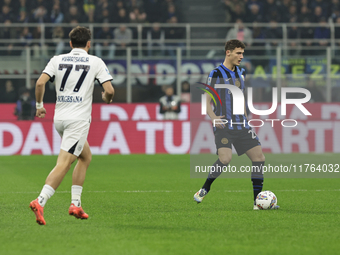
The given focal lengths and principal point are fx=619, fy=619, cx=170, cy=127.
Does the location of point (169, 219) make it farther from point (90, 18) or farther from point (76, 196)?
point (90, 18)

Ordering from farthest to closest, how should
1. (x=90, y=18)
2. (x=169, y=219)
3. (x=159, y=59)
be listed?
1. (x=90, y=18)
2. (x=159, y=59)
3. (x=169, y=219)

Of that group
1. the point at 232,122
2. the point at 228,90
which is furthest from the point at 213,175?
the point at 228,90

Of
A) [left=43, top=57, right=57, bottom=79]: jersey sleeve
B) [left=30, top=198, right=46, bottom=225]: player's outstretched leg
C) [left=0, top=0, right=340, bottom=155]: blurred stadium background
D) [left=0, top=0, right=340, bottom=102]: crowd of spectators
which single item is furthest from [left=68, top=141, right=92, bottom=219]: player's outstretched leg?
[left=0, top=0, right=340, bottom=102]: crowd of spectators

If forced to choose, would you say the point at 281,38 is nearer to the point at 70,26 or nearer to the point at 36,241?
the point at 70,26

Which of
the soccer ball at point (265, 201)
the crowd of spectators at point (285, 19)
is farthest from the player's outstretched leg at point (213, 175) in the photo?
the crowd of spectators at point (285, 19)

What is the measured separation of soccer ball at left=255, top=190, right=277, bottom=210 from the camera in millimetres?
7234

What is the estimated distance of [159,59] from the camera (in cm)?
1825

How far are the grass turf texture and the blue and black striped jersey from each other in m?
1.04

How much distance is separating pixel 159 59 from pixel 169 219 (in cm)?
1213

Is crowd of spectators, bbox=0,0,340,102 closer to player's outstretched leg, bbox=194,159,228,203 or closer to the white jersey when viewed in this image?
player's outstretched leg, bbox=194,159,228,203

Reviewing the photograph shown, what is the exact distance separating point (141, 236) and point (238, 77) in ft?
8.83

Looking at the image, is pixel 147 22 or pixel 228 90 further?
pixel 147 22

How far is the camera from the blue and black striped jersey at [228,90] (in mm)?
7289

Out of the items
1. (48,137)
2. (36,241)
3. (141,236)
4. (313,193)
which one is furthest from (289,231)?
(48,137)
